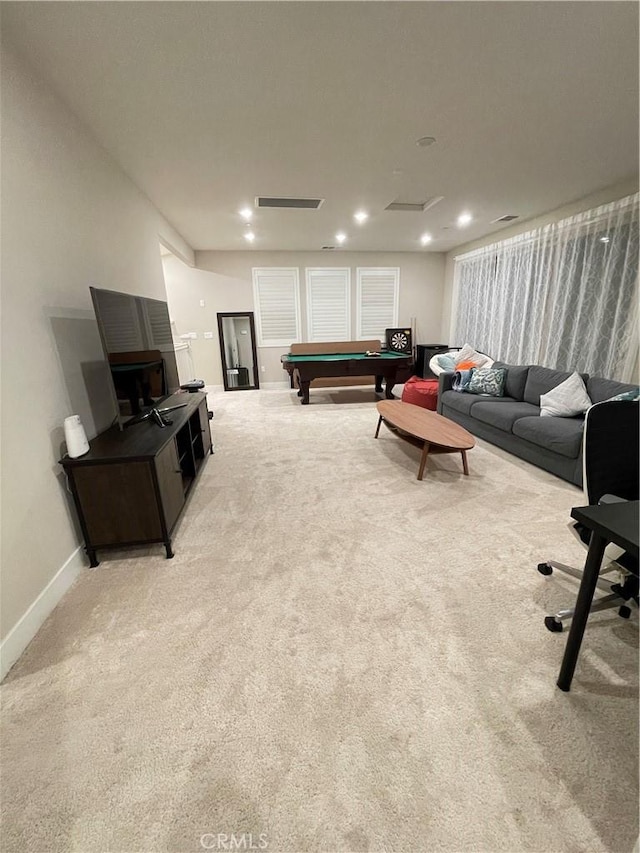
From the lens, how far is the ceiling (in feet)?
5.13

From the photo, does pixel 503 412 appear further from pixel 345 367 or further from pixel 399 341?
pixel 399 341

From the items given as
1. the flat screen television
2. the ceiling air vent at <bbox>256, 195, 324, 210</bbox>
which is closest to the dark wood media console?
the flat screen television

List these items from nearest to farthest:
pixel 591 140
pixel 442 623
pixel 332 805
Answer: pixel 332 805 → pixel 442 623 → pixel 591 140

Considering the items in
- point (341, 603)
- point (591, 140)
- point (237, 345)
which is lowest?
point (341, 603)

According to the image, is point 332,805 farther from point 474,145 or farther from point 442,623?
point 474,145

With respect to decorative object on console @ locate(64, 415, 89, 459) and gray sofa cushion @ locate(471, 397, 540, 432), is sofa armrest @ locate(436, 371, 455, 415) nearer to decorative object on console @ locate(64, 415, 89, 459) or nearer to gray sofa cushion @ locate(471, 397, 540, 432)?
gray sofa cushion @ locate(471, 397, 540, 432)

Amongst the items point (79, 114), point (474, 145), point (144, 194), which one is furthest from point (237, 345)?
point (474, 145)

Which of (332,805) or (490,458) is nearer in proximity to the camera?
(332,805)

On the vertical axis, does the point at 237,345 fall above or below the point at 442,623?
above

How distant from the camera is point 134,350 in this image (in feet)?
Result: 7.76

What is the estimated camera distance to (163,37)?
1.64m

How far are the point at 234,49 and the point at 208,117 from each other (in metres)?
0.65

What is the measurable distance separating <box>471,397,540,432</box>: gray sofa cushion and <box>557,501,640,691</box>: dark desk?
2469 millimetres

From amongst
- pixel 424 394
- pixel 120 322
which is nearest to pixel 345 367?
pixel 424 394
